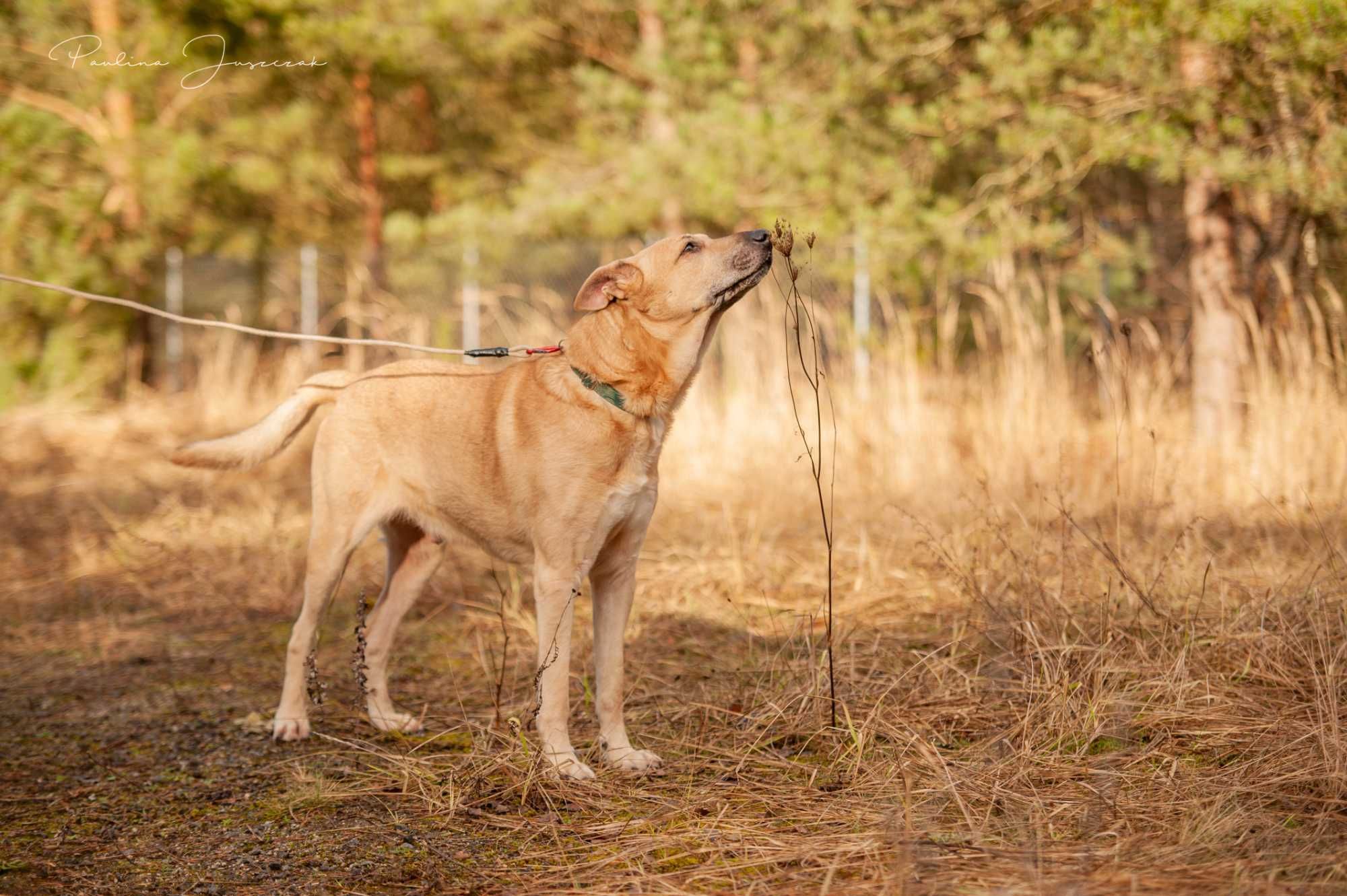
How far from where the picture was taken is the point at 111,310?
13680 millimetres

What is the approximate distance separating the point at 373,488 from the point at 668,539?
2.78m

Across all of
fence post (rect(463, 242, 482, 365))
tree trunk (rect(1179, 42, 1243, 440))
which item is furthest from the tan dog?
fence post (rect(463, 242, 482, 365))

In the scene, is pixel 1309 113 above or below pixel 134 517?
above

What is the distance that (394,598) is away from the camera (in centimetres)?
422

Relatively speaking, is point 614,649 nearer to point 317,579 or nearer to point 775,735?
point 775,735

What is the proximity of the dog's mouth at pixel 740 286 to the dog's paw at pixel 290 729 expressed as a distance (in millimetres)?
2055

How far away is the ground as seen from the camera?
8.46 feet

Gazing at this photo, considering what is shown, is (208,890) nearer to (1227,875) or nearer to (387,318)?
(1227,875)

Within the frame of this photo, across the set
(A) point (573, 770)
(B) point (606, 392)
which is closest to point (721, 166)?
(B) point (606, 392)

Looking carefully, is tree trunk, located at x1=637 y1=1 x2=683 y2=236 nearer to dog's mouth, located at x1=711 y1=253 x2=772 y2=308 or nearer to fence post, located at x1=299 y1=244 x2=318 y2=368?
fence post, located at x1=299 y1=244 x2=318 y2=368

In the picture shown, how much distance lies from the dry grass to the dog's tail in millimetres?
943

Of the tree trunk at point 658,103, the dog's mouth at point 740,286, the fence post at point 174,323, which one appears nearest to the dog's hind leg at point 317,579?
the dog's mouth at point 740,286

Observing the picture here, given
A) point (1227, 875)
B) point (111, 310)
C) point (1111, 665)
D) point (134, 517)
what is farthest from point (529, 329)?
point (1227, 875)

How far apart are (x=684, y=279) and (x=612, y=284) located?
24 centimetres
